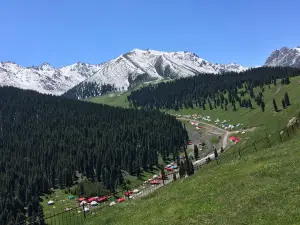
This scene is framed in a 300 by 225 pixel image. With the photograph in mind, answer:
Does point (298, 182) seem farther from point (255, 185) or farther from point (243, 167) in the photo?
point (243, 167)

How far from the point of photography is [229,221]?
2856 centimetres

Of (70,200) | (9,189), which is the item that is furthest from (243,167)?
(9,189)

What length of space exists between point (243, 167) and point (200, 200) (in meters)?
10.5

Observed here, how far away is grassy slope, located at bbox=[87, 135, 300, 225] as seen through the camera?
28.7 meters

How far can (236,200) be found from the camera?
1277 inches

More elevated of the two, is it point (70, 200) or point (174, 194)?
point (174, 194)

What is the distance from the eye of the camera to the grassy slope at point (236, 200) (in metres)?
28.7

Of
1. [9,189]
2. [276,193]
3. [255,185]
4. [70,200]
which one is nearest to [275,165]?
[255,185]

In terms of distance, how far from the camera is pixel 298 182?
32.3 metres

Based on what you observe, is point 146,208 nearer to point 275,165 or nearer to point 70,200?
point 275,165

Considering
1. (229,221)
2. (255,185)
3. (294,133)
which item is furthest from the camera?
(294,133)

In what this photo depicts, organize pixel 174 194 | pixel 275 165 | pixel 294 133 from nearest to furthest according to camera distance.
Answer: pixel 275 165
pixel 174 194
pixel 294 133

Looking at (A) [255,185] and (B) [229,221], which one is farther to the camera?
(A) [255,185]

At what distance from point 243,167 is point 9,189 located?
185937 mm
